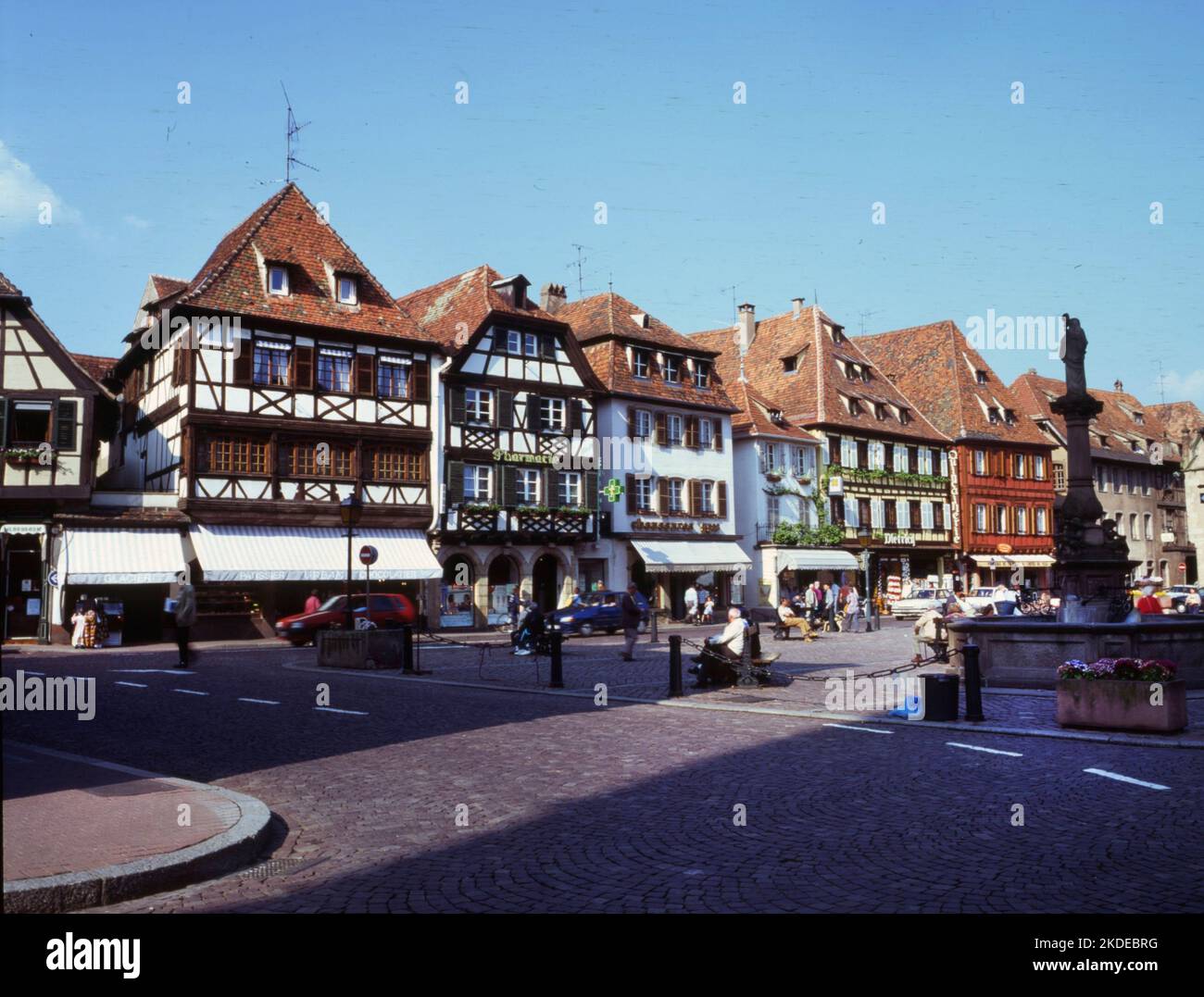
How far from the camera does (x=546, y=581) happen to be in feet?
148

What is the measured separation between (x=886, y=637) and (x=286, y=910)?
30.3 m

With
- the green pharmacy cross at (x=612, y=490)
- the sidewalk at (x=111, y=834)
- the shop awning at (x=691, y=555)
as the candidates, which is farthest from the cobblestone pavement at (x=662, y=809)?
the shop awning at (x=691, y=555)

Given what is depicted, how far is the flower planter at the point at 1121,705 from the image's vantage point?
1221 cm

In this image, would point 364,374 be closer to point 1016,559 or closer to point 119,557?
point 119,557

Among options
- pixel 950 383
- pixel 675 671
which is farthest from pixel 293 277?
pixel 950 383

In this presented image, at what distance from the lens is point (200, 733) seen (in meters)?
12.6

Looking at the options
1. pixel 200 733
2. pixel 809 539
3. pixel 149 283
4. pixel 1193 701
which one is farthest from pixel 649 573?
pixel 200 733

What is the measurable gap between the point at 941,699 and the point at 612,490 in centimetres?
3180

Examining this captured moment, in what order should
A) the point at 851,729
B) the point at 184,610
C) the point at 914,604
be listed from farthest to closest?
the point at 914,604 → the point at 184,610 → the point at 851,729

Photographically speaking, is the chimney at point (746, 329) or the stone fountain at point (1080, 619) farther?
the chimney at point (746, 329)

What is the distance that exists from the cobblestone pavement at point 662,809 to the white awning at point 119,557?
56.1ft

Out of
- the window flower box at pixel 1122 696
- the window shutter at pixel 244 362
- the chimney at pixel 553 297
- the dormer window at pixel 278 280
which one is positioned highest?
the chimney at pixel 553 297

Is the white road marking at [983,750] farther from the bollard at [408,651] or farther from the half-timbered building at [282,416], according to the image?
the half-timbered building at [282,416]
